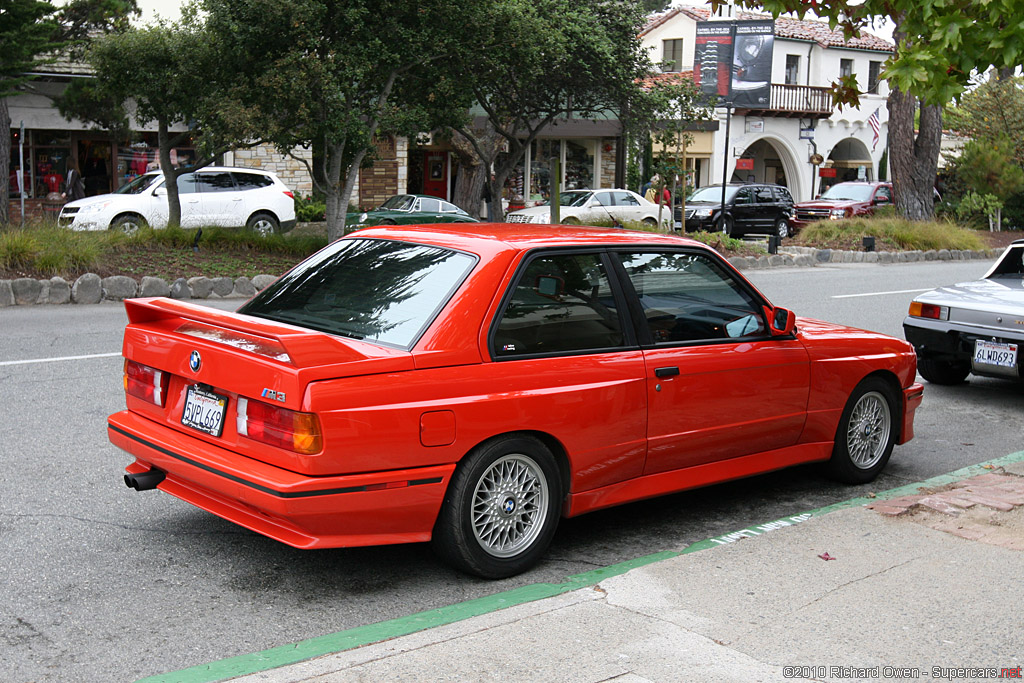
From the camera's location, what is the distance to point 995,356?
837cm

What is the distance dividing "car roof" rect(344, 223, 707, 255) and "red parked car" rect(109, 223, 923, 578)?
0.02m

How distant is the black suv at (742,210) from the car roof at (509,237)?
23.9m

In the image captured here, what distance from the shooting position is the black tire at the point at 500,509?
4.35 meters

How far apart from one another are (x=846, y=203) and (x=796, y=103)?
15.0m

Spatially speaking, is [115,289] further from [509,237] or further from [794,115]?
[794,115]

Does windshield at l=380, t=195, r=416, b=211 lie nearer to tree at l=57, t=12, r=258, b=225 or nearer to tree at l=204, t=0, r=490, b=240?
tree at l=204, t=0, r=490, b=240

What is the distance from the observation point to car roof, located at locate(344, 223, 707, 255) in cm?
484

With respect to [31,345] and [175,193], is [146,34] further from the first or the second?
[31,345]

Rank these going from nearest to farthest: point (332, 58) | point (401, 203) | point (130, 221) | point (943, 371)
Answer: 1. point (943, 371)
2. point (332, 58)
3. point (130, 221)
4. point (401, 203)

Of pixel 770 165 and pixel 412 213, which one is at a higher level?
pixel 770 165

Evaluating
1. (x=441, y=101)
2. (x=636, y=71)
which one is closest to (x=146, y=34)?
(x=441, y=101)

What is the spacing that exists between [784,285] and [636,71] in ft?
28.8

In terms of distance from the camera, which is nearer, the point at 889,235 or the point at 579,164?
the point at 889,235

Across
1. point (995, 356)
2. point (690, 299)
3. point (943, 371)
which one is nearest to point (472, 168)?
point (943, 371)
